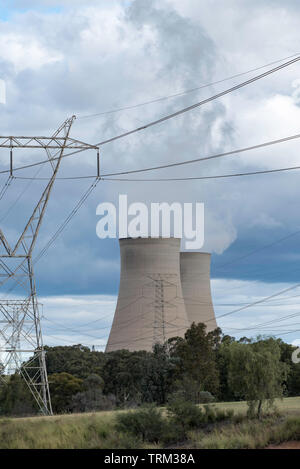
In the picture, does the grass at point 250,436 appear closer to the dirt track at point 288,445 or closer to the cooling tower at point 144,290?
the dirt track at point 288,445

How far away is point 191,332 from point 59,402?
7.23 m

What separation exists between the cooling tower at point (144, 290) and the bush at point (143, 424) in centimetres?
2389

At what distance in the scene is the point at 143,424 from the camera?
18578mm

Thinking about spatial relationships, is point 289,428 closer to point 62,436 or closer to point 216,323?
point 62,436

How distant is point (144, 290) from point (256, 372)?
2122 centimetres

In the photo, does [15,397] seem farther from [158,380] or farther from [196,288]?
[196,288]

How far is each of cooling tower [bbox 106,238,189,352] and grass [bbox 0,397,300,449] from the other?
76.5ft

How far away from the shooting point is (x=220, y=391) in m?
38.6

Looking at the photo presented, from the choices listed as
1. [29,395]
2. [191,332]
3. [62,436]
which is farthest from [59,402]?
[62,436]

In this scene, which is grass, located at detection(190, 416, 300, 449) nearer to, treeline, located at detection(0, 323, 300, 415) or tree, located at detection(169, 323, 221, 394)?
treeline, located at detection(0, 323, 300, 415)

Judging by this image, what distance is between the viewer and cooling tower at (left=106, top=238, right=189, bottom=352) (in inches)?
1703

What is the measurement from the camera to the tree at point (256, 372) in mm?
21516

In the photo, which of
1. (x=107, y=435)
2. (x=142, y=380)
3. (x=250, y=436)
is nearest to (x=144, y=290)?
(x=142, y=380)
